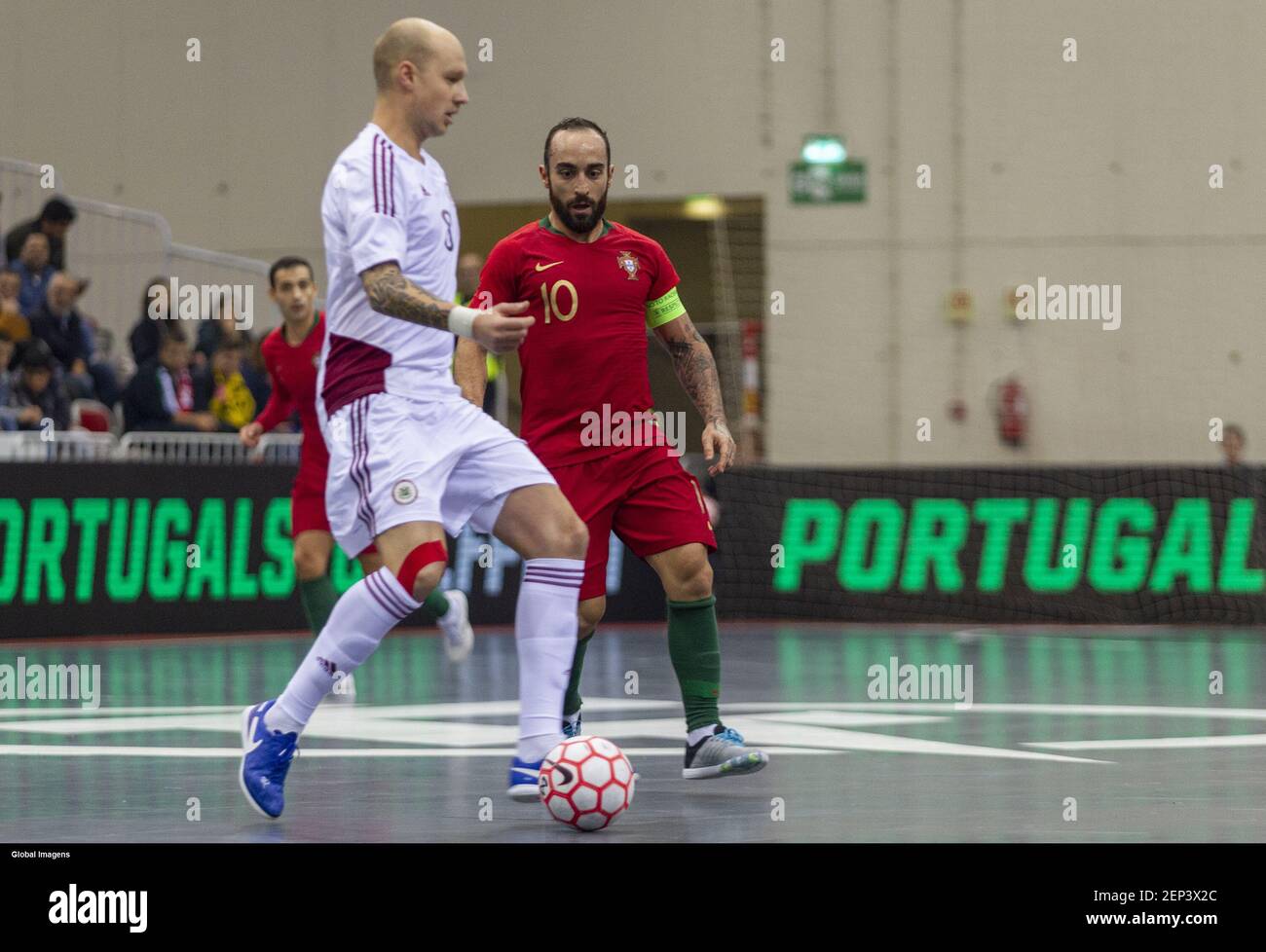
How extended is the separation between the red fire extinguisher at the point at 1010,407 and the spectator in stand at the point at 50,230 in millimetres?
10883

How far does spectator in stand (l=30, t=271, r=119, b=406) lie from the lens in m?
17.6

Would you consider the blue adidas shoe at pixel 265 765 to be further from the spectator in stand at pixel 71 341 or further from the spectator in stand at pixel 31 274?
the spectator in stand at pixel 31 274

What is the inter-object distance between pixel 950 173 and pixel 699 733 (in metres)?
17.3

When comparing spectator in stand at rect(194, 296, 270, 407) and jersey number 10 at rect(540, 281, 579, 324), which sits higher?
spectator in stand at rect(194, 296, 270, 407)

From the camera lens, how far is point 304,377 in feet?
39.4

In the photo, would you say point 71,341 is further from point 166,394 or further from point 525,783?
point 525,783

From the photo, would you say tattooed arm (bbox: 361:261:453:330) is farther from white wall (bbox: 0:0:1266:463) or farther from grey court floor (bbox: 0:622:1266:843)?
white wall (bbox: 0:0:1266:463)

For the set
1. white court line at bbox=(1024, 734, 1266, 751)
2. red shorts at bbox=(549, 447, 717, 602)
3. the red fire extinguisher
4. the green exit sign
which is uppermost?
the green exit sign

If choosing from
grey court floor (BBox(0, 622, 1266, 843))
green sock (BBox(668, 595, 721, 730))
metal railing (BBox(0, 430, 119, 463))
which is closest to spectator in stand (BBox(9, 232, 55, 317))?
metal railing (BBox(0, 430, 119, 463))

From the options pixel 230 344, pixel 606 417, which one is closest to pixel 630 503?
pixel 606 417

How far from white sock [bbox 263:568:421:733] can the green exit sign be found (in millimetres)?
18163

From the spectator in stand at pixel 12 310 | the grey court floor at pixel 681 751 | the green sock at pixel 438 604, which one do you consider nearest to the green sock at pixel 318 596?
the grey court floor at pixel 681 751

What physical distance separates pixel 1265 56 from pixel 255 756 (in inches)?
772
